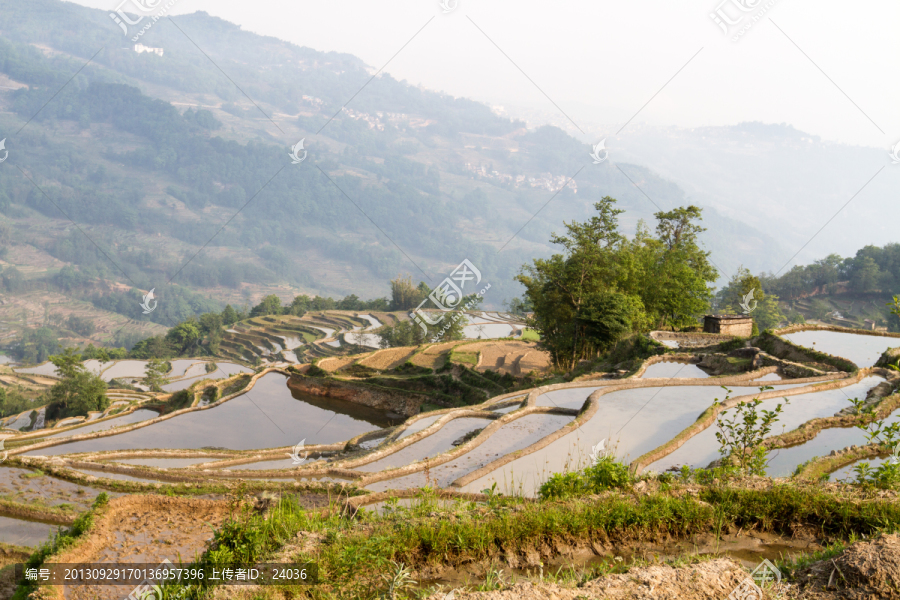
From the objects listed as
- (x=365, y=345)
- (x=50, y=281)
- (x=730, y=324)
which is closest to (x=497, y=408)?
(x=730, y=324)

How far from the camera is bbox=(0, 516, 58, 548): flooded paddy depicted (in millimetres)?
10641

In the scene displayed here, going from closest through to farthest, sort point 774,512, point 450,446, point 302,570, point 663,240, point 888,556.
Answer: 1. point 888,556
2. point 302,570
3. point 774,512
4. point 450,446
5. point 663,240

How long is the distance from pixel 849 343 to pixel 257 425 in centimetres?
2783

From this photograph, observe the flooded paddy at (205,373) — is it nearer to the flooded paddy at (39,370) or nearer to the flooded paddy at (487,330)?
the flooded paddy at (39,370)

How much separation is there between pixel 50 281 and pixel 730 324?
22055cm

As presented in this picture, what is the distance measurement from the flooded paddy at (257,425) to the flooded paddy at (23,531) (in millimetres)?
8151

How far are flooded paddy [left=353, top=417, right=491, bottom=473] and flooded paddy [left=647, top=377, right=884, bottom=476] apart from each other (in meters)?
5.69

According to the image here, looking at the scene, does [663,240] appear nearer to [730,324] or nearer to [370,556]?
[730,324]

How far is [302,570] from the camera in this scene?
225 inches

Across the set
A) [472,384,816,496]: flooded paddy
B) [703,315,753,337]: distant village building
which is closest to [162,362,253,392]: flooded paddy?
[703,315,753,337]: distant village building
